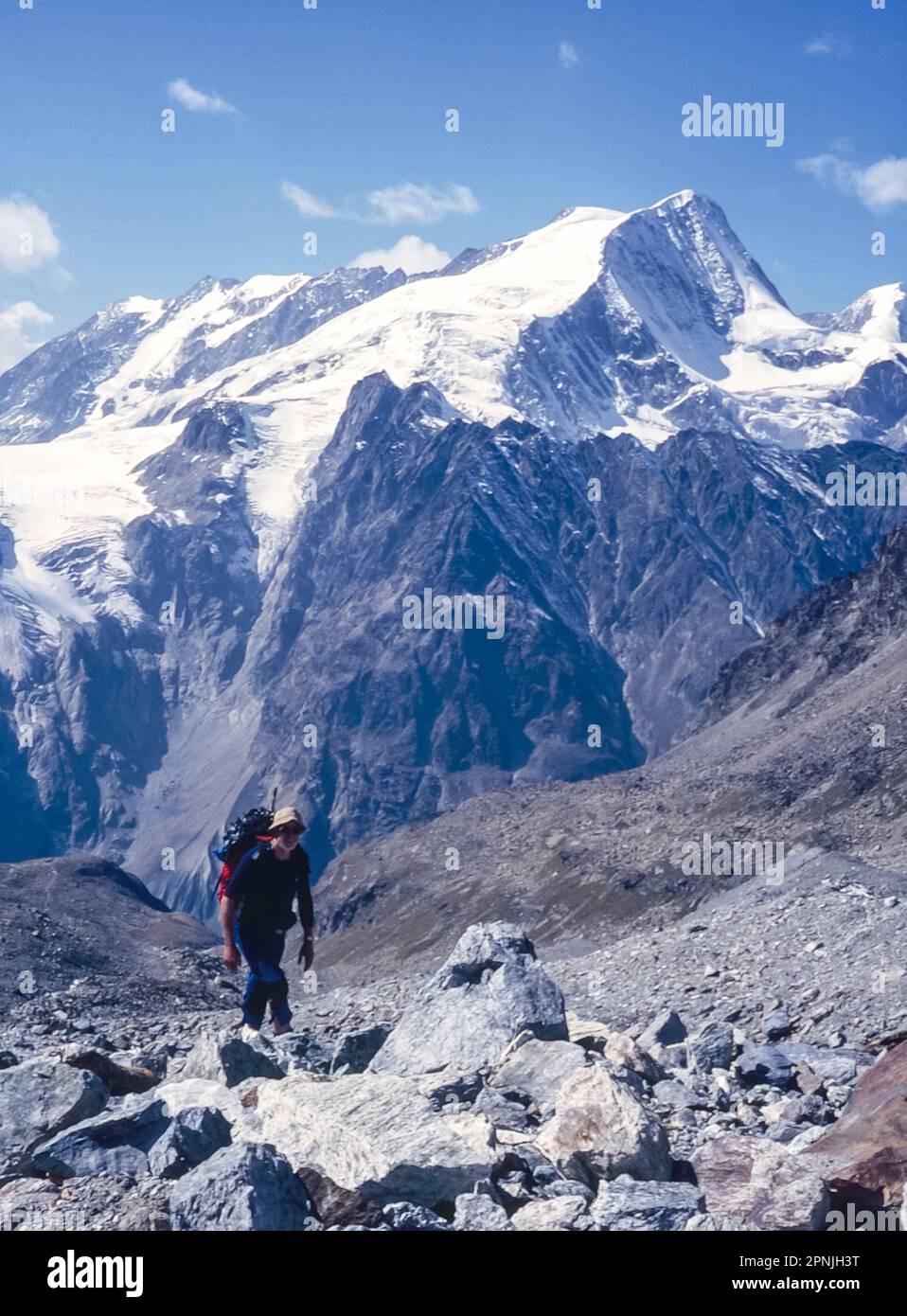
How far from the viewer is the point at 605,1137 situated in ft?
39.7

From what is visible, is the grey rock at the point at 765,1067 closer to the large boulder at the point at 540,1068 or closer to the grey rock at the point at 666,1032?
the large boulder at the point at 540,1068

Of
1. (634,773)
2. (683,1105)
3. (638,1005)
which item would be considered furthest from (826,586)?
(683,1105)

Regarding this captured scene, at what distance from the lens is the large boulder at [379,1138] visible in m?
11.3

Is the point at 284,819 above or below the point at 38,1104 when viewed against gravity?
above

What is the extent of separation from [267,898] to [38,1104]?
376 cm

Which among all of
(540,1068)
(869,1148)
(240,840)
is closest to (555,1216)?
(869,1148)

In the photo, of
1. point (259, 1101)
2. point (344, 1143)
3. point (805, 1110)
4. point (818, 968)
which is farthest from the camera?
point (818, 968)

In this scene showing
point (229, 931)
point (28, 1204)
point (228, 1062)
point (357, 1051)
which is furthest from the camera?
point (357, 1051)

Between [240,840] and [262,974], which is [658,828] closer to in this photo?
[262,974]

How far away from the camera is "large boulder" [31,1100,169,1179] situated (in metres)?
12.2

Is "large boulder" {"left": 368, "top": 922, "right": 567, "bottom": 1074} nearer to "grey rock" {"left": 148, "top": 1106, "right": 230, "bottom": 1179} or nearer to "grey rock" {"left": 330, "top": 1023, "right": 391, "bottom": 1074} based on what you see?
"grey rock" {"left": 330, "top": 1023, "right": 391, "bottom": 1074}

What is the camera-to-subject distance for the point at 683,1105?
1467 cm

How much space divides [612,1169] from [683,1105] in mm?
2919
